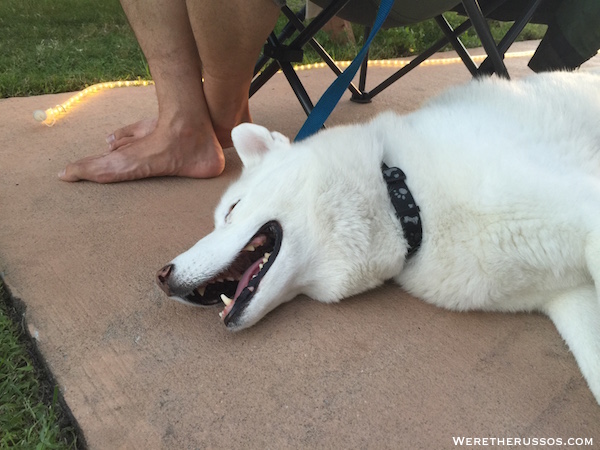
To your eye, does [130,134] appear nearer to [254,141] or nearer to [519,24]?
[254,141]

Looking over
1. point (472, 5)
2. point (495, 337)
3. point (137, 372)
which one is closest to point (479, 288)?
point (495, 337)

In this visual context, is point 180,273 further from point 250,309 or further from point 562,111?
point 562,111

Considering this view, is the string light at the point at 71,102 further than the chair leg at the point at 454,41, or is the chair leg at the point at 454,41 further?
the string light at the point at 71,102

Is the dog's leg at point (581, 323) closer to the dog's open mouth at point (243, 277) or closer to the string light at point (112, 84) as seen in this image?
the dog's open mouth at point (243, 277)

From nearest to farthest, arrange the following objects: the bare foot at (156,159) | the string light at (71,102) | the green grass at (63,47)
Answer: the bare foot at (156,159), the string light at (71,102), the green grass at (63,47)

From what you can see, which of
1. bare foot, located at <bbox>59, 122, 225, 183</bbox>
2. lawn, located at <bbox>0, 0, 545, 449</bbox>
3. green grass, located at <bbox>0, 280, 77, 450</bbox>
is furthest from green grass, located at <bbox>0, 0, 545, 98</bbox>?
green grass, located at <bbox>0, 280, 77, 450</bbox>

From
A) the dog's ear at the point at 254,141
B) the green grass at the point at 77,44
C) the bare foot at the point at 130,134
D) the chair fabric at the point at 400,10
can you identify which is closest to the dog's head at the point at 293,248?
the dog's ear at the point at 254,141

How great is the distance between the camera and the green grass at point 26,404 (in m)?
1.40

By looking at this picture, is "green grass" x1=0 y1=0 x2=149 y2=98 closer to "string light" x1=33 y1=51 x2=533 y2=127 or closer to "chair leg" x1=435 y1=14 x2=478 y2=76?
"string light" x1=33 y1=51 x2=533 y2=127

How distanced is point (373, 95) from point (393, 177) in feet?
7.67

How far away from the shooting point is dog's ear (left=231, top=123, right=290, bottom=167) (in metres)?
2.08

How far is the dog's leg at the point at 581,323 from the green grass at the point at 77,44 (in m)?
3.96

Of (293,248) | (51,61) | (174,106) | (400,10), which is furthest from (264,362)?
(51,61)

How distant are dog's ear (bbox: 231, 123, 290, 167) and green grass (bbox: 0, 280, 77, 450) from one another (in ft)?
3.62
